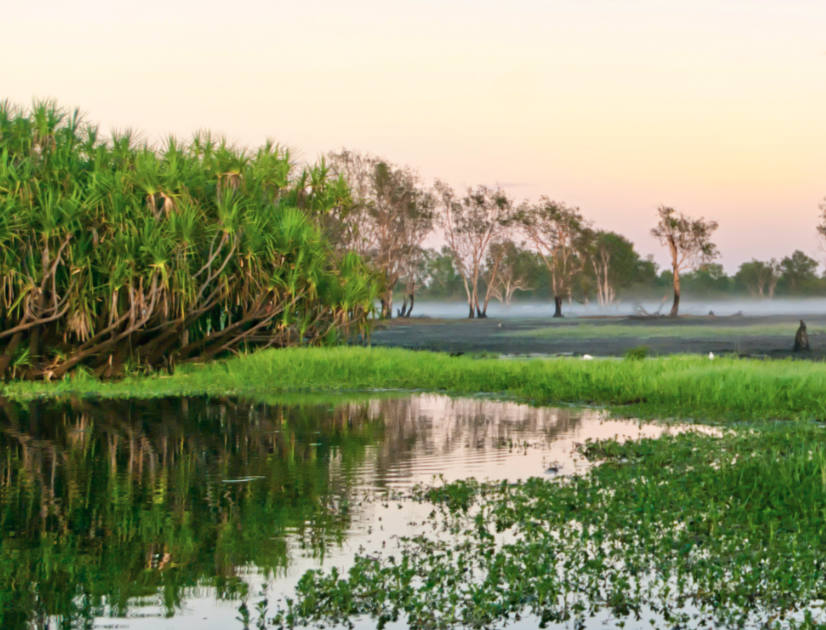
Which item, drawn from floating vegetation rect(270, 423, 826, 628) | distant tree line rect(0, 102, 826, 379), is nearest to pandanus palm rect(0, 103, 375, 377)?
distant tree line rect(0, 102, 826, 379)

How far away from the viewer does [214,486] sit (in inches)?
580

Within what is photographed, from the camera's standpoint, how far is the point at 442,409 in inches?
1010

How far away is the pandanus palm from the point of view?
31672 mm

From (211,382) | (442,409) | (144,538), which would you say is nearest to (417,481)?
(144,538)

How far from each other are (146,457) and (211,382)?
14480 millimetres

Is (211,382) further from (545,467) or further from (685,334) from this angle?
(685,334)

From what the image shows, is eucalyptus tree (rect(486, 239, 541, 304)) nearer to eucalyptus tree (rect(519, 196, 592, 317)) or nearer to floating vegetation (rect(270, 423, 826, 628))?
eucalyptus tree (rect(519, 196, 592, 317))

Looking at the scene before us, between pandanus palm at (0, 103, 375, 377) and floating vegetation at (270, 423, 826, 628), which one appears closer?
floating vegetation at (270, 423, 826, 628)

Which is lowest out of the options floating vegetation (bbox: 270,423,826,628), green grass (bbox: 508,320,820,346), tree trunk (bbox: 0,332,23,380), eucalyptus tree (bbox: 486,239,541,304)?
floating vegetation (bbox: 270,423,826,628)

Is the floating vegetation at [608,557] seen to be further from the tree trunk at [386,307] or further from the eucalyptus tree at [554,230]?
the eucalyptus tree at [554,230]

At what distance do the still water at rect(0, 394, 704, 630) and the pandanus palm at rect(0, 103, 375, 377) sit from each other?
6.28 meters

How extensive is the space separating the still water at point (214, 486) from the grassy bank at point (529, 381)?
96.9 inches

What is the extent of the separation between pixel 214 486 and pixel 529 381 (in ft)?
55.6

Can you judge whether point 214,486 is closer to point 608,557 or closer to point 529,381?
point 608,557
